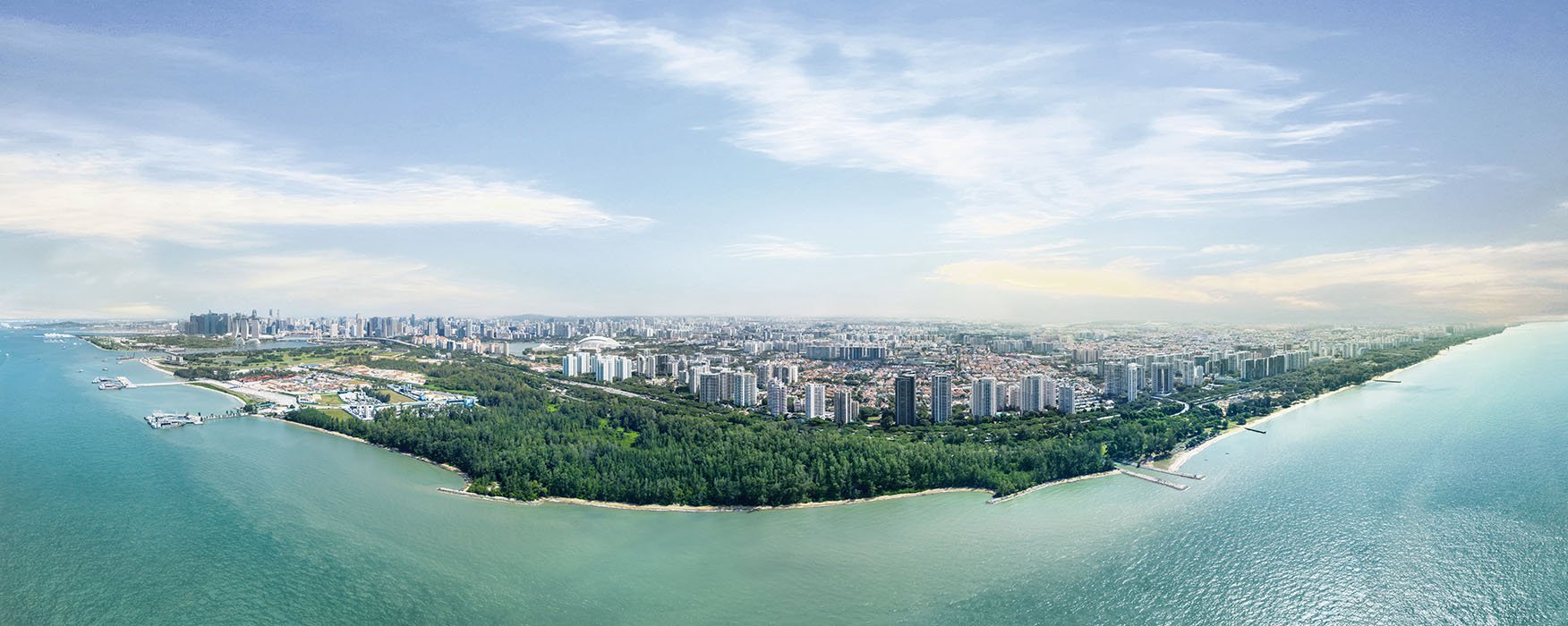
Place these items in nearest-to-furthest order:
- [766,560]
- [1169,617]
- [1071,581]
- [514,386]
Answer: [1169,617] → [1071,581] → [766,560] → [514,386]

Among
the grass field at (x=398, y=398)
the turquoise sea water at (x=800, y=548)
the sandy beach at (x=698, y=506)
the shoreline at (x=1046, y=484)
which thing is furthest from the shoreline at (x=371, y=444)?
the shoreline at (x=1046, y=484)

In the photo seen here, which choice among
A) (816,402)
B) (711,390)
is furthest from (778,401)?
(711,390)

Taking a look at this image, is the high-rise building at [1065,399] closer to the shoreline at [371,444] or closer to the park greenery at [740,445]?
the park greenery at [740,445]

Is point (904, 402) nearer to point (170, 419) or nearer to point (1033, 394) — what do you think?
point (1033, 394)

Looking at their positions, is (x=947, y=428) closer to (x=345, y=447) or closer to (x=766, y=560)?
(x=766, y=560)

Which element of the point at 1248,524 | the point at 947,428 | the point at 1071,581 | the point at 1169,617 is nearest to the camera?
the point at 1169,617

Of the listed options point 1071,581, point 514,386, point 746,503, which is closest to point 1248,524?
point 1071,581
